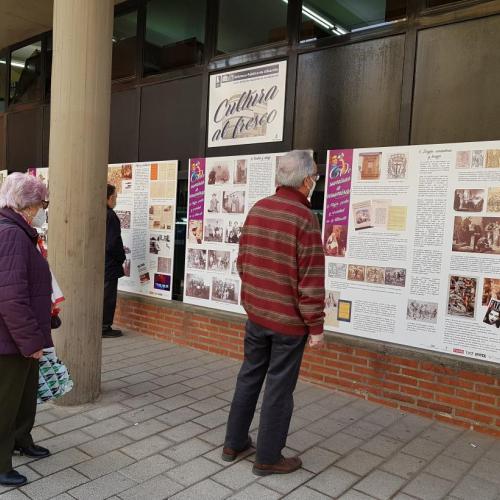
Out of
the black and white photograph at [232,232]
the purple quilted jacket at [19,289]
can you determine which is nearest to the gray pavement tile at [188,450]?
the purple quilted jacket at [19,289]

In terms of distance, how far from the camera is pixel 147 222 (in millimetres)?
6477

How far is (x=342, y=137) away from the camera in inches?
191

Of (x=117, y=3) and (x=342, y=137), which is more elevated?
(x=117, y=3)

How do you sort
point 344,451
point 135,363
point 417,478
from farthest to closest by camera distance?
point 135,363 < point 344,451 < point 417,478

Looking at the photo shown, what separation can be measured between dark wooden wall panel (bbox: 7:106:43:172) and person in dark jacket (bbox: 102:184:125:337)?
275 cm

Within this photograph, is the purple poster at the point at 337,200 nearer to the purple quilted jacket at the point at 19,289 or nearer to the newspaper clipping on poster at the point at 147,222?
the newspaper clipping on poster at the point at 147,222

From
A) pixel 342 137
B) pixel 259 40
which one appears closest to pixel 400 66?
pixel 342 137

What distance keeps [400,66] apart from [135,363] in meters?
3.80

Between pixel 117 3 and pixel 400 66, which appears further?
pixel 117 3

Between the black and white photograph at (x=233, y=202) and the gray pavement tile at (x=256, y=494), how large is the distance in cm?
305

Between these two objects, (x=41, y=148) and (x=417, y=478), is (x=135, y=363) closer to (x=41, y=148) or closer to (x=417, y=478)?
(x=417, y=478)

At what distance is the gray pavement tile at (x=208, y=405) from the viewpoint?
4.18 m

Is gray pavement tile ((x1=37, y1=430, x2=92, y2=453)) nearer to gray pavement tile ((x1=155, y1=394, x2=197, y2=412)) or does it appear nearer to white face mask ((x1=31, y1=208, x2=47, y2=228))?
gray pavement tile ((x1=155, y1=394, x2=197, y2=412))

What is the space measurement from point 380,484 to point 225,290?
9.44ft
